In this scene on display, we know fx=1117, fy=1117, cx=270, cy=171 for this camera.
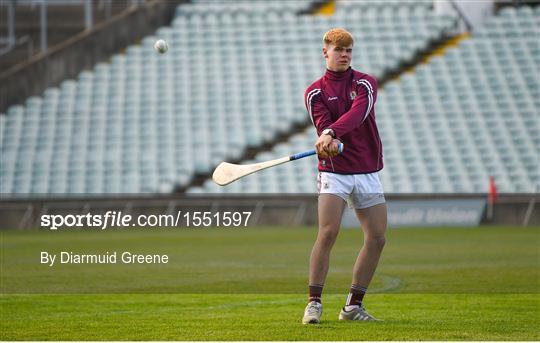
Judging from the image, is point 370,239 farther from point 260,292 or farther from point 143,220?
point 143,220

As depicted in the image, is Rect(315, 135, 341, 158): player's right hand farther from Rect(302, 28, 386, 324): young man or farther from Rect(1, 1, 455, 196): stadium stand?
Rect(1, 1, 455, 196): stadium stand

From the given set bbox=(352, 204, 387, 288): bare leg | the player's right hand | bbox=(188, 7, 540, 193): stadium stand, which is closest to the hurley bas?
bbox=(352, 204, 387, 288): bare leg

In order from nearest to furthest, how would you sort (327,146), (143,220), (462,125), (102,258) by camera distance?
(327,146), (102,258), (143,220), (462,125)

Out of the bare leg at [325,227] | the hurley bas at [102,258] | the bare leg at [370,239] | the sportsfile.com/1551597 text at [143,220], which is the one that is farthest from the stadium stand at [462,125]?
the bare leg at [325,227]

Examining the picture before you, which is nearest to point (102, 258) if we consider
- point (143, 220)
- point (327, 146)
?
point (327, 146)

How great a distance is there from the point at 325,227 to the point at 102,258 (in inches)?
313

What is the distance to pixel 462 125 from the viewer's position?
1058 inches

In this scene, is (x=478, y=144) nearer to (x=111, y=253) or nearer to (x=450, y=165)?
(x=450, y=165)

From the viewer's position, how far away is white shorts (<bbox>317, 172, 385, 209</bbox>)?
7.24 m

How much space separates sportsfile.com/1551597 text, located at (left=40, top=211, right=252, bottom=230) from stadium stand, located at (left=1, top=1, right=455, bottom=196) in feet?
2.51

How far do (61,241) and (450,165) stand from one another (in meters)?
10.6

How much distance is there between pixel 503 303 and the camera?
29.1 ft

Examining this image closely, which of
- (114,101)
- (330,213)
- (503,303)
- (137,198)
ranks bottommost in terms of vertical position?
(503,303)

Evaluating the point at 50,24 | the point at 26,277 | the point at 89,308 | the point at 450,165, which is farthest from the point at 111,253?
the point at 50,24
